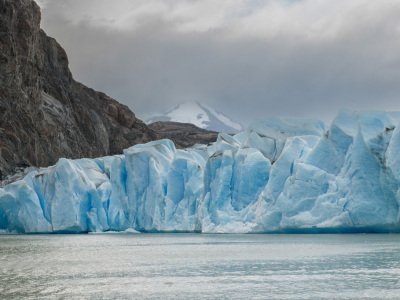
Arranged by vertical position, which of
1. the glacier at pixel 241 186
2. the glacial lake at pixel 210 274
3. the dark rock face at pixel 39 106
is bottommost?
the glacial lake at pixel 210 274

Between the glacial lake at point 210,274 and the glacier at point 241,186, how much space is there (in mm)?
5678

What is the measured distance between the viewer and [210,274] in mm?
13906

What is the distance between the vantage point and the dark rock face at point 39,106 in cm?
5097

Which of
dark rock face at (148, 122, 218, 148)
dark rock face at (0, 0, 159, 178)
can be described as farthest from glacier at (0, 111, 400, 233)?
dark rock face at (148, 122, 218, 148)

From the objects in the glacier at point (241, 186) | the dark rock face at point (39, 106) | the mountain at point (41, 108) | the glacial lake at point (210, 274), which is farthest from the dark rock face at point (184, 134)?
the glacial lake at point (210, 274)

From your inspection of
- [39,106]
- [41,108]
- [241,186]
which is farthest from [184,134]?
[241,186]

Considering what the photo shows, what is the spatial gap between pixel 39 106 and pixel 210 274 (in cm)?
4492

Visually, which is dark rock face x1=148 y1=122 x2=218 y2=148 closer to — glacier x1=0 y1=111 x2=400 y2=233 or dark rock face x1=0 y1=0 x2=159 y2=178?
dark rock face x1=0 y1=0 x2=159 y2=178

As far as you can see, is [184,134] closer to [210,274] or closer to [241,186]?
[241,186]

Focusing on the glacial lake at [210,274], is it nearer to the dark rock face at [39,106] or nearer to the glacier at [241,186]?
the glacier at [241,186]

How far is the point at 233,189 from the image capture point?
32656 mm

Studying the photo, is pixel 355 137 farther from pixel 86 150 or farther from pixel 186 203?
pixel 86 150

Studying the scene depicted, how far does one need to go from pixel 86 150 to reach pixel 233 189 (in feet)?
106

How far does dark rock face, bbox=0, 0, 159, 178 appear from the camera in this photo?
50969 millimetres
